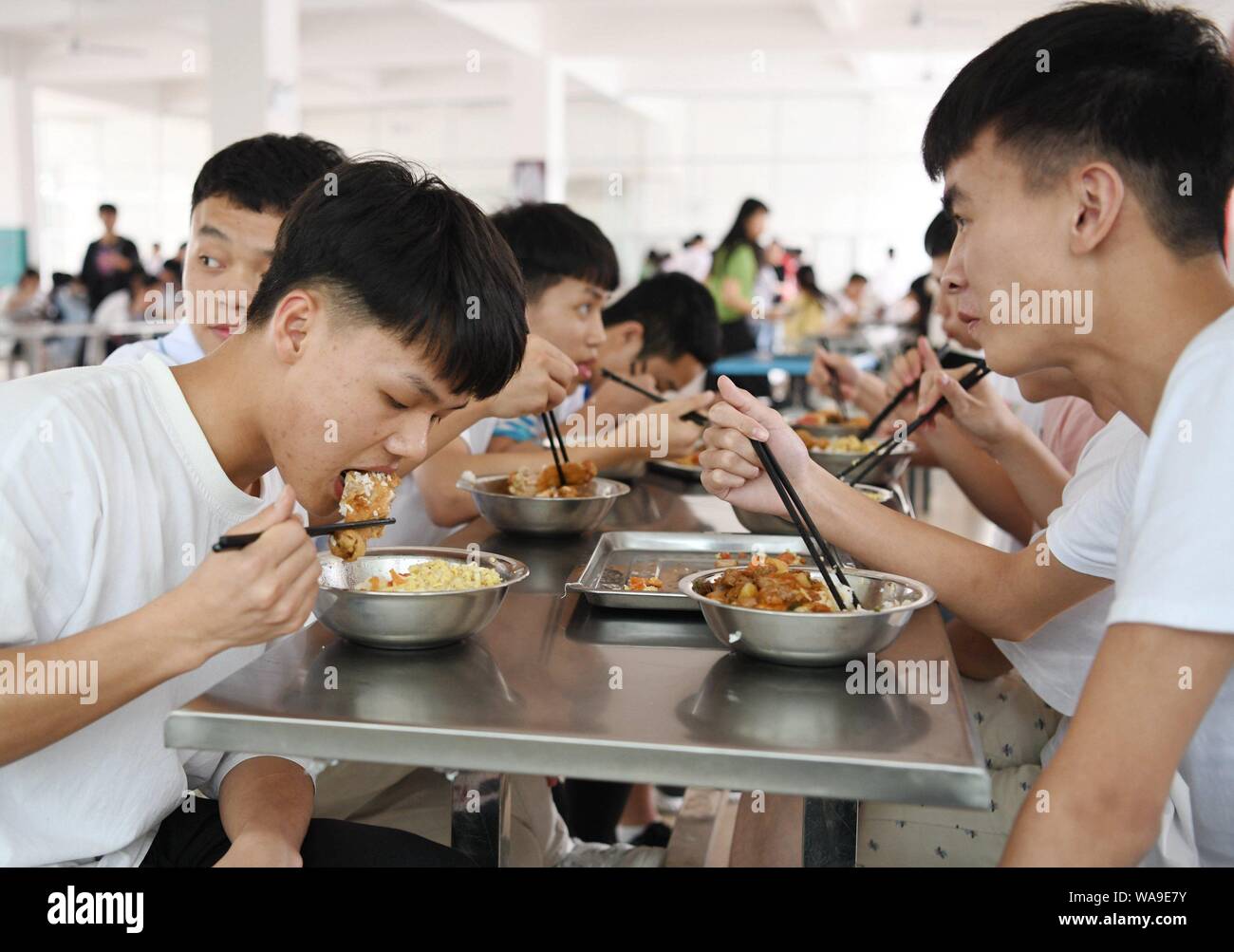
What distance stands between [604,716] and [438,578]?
0.38 meters

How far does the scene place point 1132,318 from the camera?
1346 mm

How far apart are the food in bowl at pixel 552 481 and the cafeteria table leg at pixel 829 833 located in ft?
3.08

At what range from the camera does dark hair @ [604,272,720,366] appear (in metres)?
3.90

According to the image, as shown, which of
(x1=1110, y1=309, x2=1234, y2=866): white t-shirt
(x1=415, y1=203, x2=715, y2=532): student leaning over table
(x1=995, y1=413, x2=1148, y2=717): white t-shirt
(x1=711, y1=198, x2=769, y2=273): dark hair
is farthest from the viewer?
(x1=711, y1=198, x2=769, y2=273): dark hair

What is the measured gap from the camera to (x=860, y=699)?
1291 mm

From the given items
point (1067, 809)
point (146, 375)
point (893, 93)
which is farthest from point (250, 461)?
point (893, 93)

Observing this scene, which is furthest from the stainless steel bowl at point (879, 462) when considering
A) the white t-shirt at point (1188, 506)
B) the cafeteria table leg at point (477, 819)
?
the white t-shirt at point (1188, 506)

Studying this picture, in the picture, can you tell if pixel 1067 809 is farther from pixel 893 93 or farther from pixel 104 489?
pixel 893 93

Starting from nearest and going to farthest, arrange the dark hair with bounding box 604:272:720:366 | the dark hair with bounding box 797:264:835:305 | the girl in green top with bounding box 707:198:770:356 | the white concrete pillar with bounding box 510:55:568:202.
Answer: the dark hair with bounding box 604:272:720:366 → the girl in green top with bounding box 707:198:770:356 → the dark hair with bounding box 797:264:835:305 → the white concrete pillar with bounding box 510:55:568:202

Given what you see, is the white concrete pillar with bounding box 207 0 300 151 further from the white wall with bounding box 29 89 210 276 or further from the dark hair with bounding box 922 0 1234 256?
the white wall with bounding box 29 89 210 276

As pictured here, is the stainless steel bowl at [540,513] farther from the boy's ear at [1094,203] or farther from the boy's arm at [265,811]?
the boy's ear at [1094,203]

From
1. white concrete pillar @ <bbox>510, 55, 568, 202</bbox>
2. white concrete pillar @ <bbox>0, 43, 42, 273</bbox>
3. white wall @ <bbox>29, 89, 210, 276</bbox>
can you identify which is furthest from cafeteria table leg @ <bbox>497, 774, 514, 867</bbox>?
white wall @ <bbox>29, 89, 210, 276</bbox>

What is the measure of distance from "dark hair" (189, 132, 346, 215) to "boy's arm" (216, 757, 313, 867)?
1.28m

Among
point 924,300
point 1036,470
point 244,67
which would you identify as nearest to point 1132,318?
point 1036,470
